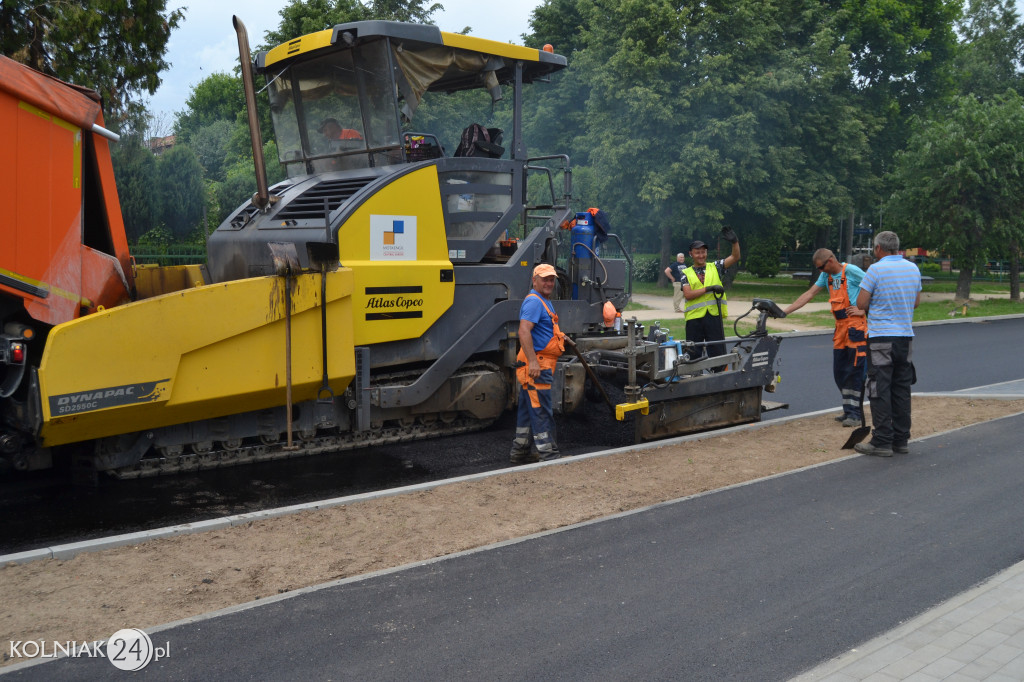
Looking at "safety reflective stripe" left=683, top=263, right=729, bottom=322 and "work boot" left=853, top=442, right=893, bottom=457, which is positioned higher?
"safety reflective stripe" left=683, top=263, right=729, bottom=322

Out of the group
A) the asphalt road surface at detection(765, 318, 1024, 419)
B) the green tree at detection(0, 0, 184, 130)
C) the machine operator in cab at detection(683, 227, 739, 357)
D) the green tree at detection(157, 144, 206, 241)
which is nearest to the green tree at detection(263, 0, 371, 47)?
the green tree at detection(157, 144, 206, 241)

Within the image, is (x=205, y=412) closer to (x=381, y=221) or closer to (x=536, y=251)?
(x=381, y=221)

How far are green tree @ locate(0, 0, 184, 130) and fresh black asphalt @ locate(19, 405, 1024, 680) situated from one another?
11925 millimetres

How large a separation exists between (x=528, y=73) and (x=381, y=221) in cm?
260

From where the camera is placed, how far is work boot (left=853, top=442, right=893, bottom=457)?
749 centimetres

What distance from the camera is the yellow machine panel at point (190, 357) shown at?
5559 millimetres

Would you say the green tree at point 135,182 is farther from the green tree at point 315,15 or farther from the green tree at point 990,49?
the green tree at point 990,49

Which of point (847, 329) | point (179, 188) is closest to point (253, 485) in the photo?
point (847, 329)

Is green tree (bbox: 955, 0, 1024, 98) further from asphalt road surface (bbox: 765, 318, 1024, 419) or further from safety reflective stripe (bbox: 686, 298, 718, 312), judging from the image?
safety reflective stripe (bbox: 686, 298, 718, 312)

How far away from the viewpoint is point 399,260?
288 inches

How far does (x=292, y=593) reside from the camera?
14.5 feet

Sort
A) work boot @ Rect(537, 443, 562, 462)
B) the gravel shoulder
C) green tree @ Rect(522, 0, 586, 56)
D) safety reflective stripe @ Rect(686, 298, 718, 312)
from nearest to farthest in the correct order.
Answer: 1. the gravel shoulder
2. work boot @ Rect(537, 443, 562, 462)
3. safety reflective stripe @ Rect(686, 298, 718, 312)
4. green tree @ Rect(522, 0, 586, 56)

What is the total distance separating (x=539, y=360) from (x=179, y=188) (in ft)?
51.5

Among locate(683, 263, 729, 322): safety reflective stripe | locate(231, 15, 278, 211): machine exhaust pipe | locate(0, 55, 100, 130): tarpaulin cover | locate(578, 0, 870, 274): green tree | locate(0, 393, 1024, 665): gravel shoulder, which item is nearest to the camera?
locate(0, 393, 1024, 665): gravel shoulder
